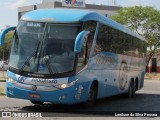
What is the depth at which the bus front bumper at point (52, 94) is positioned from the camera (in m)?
13.1

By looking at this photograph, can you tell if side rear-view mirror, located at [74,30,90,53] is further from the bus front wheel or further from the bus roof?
the bus front wheel

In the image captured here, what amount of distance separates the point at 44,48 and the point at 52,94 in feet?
4.79

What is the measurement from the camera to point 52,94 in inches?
516

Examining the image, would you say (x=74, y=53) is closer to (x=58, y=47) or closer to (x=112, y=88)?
(x=58, y=47)

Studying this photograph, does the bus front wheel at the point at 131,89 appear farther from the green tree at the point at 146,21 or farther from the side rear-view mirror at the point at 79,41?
the green tree at the point at 146,21

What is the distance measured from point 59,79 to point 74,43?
1.24 m

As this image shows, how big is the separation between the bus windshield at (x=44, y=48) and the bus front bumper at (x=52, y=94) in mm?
604

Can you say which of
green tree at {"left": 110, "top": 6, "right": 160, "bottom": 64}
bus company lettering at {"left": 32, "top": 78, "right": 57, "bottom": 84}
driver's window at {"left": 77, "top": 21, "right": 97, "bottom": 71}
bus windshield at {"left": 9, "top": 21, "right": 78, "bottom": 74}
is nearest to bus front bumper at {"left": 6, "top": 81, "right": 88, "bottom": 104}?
bus company lettering at {"left": 32, "top": 78, "right": 57, "bottom": 84}

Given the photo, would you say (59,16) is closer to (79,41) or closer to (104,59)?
(79,41)

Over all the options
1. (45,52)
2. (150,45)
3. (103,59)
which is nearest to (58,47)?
(45,52)

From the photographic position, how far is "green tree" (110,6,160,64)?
63750 millimetres

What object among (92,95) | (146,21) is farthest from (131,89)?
(146,21)

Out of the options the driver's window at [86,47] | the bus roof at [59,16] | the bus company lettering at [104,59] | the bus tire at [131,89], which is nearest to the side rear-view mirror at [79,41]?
the driver's window at [86,47]

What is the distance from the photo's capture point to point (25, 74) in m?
13.4
